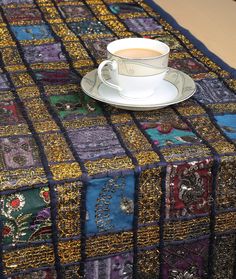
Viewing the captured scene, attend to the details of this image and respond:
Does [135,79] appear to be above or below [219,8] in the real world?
above

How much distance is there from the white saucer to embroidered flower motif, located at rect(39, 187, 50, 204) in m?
0.19

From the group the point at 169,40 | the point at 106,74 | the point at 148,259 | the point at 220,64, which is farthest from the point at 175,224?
the point at 169,40

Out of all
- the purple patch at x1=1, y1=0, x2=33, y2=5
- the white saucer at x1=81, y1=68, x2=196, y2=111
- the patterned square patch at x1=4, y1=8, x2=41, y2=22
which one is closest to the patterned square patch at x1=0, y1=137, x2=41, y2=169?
the white saucer at x1=81, y1=68, x2=196, y2=111

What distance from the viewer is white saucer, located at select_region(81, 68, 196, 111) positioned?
91 centimetres

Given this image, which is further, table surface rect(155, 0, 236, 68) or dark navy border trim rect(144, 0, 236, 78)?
table surface rect(155, 0, 236, 68)

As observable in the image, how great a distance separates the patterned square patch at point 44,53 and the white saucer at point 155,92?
0.16 metres

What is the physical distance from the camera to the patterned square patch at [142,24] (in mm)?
1347

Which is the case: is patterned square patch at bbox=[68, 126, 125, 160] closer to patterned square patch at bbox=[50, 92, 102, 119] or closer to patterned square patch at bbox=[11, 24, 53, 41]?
patterned square patch at bbox=[50, 92, 102, 119]

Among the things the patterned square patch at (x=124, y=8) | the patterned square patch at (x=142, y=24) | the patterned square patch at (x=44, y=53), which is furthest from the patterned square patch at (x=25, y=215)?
the patterned square patch at (x=124, y=8)

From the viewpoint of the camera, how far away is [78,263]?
830 millimetres

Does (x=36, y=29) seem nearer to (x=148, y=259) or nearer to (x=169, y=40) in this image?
(x=169, y=40)

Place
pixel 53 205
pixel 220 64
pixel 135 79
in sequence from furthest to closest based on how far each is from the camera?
pixel 220 64
pixel 135 79
pixel 53 205

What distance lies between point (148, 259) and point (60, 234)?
0.14 metres

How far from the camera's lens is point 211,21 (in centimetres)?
158
